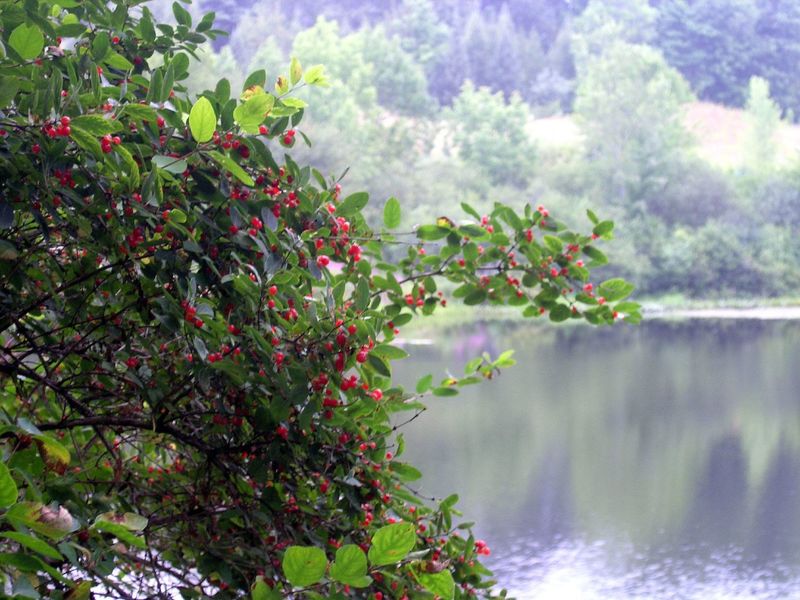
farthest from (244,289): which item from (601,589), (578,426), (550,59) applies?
(550,59)

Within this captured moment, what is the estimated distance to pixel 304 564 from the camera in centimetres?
40

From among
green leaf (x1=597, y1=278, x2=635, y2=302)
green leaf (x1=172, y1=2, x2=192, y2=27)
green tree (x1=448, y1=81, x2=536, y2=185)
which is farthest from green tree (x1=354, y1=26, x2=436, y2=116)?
green leaf (x1=597, y1=278, x2=635, y2=302)

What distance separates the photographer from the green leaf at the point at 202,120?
58cm

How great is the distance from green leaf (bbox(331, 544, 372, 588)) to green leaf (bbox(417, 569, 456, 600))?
0.47 feet

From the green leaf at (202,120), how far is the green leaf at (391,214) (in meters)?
0.26

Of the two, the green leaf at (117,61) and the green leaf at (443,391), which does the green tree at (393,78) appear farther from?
the green leaf at (117,61)

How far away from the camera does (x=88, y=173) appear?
648 millimetres

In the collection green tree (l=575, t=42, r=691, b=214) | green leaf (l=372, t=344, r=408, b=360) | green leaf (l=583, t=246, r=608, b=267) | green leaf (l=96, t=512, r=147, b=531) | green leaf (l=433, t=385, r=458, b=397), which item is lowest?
green leaf (l=433, t=385, r=458, b=397)

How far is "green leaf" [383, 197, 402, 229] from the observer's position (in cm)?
84

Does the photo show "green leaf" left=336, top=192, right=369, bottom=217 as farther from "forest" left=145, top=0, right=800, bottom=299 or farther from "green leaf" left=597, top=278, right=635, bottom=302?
"forest" left=145, top=0, right=800, bottom=299

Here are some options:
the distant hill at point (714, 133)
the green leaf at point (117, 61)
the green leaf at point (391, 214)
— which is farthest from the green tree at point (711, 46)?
the green leaf at point (117, 61)

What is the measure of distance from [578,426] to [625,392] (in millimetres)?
1016

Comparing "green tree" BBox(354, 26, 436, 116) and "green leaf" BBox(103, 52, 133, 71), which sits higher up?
"green tree" BBox(354, 26, 436, 116)

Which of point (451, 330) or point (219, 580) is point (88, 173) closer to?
point (219, 580)
